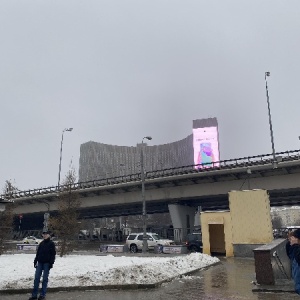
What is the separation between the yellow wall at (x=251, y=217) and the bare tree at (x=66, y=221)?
1045 cm

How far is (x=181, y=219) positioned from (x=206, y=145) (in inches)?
3037

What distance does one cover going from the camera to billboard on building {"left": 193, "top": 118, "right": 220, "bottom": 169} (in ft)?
384

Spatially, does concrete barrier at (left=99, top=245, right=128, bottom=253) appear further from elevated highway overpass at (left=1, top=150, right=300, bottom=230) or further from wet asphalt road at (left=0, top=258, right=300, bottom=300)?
wet asphalt road at (left=0, top=258, right=300, bottom=300)

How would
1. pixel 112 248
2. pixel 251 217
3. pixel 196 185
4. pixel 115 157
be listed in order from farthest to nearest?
1. pixel 115 157
2. pixel 196 185
3. pixel 112 248
4. pixel 251 217

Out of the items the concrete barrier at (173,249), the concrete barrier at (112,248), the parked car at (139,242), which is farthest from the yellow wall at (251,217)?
the concrete barrier at (112,248)

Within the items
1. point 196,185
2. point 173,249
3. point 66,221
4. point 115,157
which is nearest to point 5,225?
point 66,221

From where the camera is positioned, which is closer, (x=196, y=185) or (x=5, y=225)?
(x=5, y=225)

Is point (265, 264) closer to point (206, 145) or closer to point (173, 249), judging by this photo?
point (173, 249)

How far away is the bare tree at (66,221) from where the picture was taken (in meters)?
20.9

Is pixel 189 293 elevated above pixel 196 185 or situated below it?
below

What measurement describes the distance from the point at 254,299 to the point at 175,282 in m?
3.31

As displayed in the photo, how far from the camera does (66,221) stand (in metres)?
21.2

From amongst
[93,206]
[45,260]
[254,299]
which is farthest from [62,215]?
[93,206]

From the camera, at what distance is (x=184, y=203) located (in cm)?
4581
